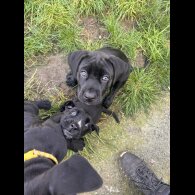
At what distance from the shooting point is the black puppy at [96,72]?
3.69m

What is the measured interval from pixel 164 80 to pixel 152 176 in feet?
3.60

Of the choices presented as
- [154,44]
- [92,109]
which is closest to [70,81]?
[92,109]

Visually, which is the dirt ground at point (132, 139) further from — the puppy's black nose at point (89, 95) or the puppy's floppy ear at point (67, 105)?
the puppy's black nose at point (89, 95)

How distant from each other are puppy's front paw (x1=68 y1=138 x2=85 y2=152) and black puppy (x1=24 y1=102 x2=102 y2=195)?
0.31m

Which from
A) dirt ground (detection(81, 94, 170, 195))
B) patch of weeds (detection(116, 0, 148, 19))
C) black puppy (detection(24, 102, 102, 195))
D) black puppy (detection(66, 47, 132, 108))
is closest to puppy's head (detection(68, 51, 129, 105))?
black puppy (detection(66, 47, 132, 108))

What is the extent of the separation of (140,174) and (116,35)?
62.2 inches

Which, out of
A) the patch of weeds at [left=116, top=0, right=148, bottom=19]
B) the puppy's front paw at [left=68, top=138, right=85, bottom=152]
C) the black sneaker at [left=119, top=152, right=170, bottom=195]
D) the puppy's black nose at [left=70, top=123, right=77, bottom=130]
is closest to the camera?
the puppy's black nose at [left=70, top=123, right=77, bottom=130]

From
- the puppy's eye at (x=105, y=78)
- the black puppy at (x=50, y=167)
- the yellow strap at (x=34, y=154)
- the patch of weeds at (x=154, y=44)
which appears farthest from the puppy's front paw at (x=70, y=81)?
the yellow strap at (x=34, y=154)

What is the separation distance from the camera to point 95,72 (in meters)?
3.71

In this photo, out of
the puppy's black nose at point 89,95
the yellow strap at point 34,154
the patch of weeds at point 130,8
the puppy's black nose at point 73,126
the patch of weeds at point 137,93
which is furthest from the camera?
the patch of weeds at point 130,8

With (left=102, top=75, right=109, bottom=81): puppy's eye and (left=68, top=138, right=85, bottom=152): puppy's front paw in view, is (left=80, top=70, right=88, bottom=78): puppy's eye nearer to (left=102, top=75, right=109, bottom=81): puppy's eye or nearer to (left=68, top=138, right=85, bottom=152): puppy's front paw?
(left=102, top=75, right=109, bottom=81): puppy's eye

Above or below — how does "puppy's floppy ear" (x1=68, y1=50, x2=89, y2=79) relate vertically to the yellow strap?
above

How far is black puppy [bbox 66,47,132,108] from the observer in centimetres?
369
